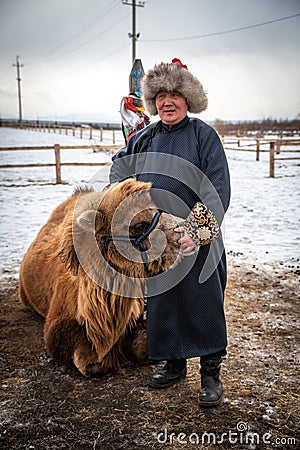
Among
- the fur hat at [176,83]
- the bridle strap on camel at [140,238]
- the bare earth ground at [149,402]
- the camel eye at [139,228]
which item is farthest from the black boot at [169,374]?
the fur hat at [176,83]

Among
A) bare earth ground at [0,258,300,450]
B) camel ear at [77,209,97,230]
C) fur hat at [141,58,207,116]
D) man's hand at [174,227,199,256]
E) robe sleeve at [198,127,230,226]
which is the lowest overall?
bare earth ground at [0,258,300,450]

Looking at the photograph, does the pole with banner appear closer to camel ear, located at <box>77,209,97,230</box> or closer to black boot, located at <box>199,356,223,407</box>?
camel ear, located at <box>77,209,97,230</box>

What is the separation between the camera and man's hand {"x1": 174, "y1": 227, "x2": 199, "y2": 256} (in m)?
2.38

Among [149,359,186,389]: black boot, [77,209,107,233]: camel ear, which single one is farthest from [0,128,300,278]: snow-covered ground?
[149,359,186,389]: black boot

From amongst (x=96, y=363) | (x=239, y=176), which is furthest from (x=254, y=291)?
(x=239, y=176)

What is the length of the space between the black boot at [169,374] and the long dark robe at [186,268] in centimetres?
20

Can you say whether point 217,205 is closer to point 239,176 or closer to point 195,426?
point 195,426

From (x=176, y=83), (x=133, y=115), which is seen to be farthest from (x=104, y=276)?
(x=133, y=115)

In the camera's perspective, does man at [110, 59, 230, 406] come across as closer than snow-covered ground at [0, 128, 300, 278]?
Yes

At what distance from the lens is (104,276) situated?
2670 millimetres

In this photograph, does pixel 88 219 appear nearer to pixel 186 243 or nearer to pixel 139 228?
pixel 139 228

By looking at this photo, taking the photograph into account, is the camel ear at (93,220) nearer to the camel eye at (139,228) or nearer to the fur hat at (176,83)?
the camel eye at (139,228)

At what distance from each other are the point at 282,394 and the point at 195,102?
199cm

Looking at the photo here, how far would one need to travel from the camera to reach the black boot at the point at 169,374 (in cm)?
288
